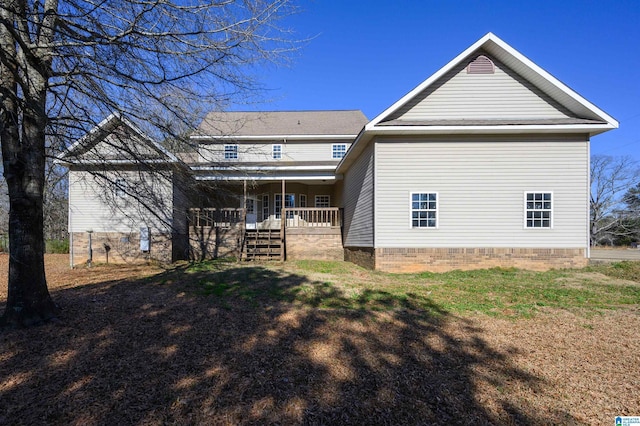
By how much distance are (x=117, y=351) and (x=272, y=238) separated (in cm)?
1061

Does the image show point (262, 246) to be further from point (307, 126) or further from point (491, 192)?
point (491, 192)

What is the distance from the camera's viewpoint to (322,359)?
154 inches

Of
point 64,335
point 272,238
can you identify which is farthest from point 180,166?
point 272,238

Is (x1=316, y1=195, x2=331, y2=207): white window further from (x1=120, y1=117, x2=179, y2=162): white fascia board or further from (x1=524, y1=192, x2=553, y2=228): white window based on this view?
(x1=120, y1=117, x2=179, y2=162): white fascia board

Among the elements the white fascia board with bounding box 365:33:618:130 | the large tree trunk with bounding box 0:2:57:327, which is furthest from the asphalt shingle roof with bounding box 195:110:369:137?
the large tree trunk with bounding box 0:2:57:327

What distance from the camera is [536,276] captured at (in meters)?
9.35

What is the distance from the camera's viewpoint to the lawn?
117 inches

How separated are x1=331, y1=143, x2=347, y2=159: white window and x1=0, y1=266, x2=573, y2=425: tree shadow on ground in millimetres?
13692

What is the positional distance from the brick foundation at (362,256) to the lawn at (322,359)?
372cm

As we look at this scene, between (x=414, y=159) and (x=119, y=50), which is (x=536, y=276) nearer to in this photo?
(x=414, y=159)

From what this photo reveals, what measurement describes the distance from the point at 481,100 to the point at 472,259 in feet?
16.9

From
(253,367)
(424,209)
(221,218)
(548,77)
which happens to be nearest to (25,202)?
(253,367)

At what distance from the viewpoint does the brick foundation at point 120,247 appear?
12.9m

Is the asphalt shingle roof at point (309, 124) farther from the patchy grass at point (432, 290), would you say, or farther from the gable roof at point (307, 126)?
the patchy grass at point (432, 290)
